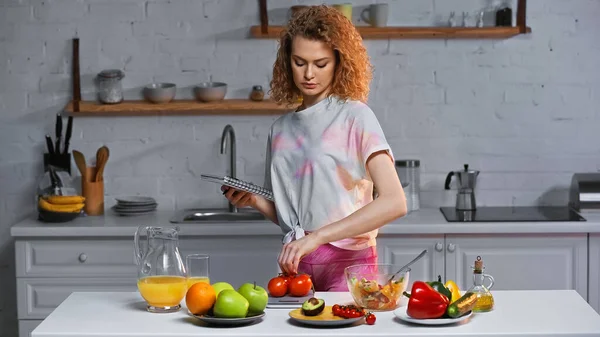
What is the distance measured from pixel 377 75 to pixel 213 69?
78 cm

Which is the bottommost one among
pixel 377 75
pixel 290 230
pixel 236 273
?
pixel 236 273

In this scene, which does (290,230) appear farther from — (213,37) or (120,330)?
(213,37)

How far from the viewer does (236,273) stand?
4172mm

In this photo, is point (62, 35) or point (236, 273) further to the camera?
point (62, 35)

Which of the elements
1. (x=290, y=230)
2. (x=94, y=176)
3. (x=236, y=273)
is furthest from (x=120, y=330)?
(x=94, y=176)

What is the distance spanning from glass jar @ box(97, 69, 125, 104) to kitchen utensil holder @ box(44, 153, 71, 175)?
32cm

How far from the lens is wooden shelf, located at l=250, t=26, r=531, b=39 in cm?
445

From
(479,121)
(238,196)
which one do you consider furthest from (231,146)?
(238,196)

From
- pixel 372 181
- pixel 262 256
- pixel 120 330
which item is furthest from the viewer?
pixel 262 256

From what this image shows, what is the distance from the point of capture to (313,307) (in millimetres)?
2402

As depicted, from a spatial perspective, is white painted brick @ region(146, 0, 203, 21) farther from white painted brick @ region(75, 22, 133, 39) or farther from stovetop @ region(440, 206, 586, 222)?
stovetop @ region(440, 206, 586, 222)

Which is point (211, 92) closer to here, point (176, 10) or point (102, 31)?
point (176, 10)

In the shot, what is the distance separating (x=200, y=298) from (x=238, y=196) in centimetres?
55

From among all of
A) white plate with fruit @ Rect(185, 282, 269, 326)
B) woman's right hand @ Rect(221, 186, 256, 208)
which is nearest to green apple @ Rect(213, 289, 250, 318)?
white plate with fruit @ Rect(185, 282, 269, 326)
